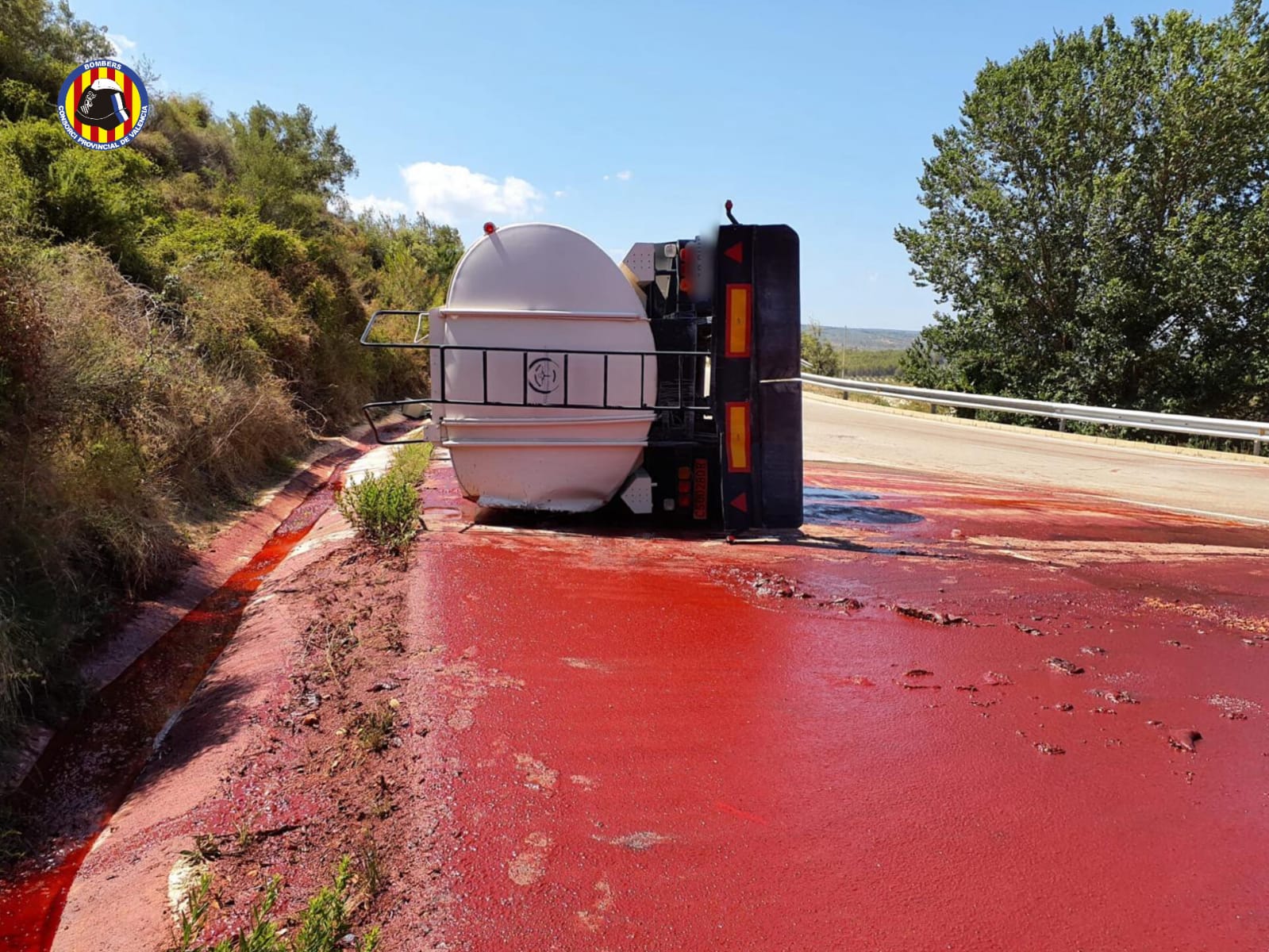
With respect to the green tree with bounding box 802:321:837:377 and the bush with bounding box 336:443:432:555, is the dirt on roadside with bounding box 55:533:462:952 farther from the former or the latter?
Result: the green tree with bounding box 802:321:837:377

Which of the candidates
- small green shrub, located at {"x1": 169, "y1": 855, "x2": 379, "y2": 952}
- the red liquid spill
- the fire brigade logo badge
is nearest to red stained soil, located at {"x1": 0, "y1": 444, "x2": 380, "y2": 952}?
the red liquid spill

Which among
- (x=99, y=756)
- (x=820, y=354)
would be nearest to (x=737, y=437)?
(x=99, y=756)

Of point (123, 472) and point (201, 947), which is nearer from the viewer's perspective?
point (201, 947)

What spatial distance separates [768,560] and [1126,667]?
2715 millimetres

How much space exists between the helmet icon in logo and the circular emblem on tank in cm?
1374

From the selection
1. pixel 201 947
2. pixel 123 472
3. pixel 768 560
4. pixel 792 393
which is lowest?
pixel 201 947

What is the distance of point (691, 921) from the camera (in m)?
2.50

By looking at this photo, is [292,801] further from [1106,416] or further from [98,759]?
[1106,416]

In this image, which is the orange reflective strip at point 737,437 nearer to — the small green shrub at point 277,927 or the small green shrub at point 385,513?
the small green shrub at point 385,513

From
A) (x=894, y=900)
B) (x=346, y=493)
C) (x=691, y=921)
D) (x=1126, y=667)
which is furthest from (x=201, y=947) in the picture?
(x=346, y=493)

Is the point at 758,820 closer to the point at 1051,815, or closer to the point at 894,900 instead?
the point at 894,900

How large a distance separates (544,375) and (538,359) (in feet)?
0.49

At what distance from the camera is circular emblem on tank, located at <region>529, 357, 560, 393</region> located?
7.12 meters

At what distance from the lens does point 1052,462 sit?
14.1m
